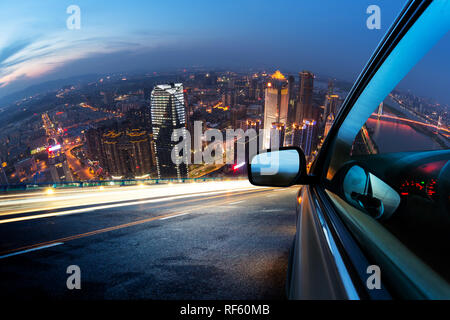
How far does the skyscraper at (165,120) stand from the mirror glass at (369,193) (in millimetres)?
70327

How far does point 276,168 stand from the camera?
204 centimetres

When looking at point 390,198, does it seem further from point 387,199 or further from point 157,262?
point 157,262

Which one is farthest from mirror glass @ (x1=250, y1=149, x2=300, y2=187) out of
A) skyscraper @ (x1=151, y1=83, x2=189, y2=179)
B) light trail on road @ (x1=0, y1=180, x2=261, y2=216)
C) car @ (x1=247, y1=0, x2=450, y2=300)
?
skyscraper @ (x1=151, y1=83, x2=189, y2=179)

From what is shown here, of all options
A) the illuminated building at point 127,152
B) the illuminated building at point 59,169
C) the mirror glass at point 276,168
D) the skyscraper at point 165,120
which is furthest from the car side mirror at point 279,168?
the skyscraper at point 165,120

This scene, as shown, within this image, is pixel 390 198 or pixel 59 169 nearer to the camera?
pixel 390 198

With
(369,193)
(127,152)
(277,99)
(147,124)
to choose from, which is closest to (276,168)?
(369,193)

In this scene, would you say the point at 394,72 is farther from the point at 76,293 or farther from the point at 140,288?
the point at 76,293

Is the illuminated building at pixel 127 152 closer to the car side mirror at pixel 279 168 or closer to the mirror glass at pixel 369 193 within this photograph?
the car side mirror at pixel 279 168

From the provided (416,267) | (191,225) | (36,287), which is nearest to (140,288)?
(36,287)

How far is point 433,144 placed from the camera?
98 centimetres

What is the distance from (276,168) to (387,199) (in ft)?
3.28
